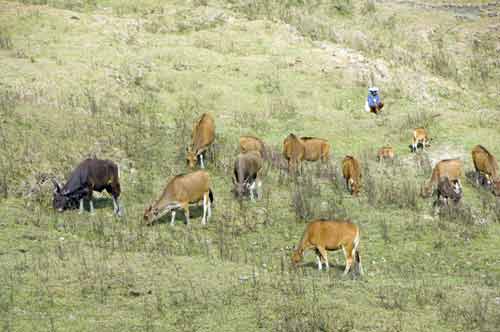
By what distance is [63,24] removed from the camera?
34500 mm

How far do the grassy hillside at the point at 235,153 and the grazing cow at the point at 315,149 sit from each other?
704mm

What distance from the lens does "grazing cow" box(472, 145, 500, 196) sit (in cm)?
2348

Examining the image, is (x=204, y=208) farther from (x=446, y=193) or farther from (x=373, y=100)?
(x=373, y=100)

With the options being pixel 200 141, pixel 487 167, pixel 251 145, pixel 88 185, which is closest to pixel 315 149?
pixel 251 145

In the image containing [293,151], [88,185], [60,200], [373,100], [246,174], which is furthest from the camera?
[373,100]

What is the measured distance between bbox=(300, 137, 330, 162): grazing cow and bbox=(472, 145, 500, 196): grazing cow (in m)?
4.41

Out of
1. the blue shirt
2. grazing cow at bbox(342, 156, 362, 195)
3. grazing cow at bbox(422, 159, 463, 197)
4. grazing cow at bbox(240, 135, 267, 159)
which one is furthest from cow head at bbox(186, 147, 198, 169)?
the blue shirt

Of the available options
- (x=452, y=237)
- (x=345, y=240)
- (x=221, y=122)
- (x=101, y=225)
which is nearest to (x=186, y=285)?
(x=345, y=240)

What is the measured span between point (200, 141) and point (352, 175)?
188 inches

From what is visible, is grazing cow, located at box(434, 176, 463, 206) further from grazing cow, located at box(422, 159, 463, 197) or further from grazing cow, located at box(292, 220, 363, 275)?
grazing cow, located at box(292, 220, 363, 275)

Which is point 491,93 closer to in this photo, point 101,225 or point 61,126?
point 61,126

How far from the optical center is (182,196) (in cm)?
1969

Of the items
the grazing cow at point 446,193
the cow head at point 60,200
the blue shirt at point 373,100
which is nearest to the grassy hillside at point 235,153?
the cow head at point 60,200

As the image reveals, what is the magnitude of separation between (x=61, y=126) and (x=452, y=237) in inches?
467
